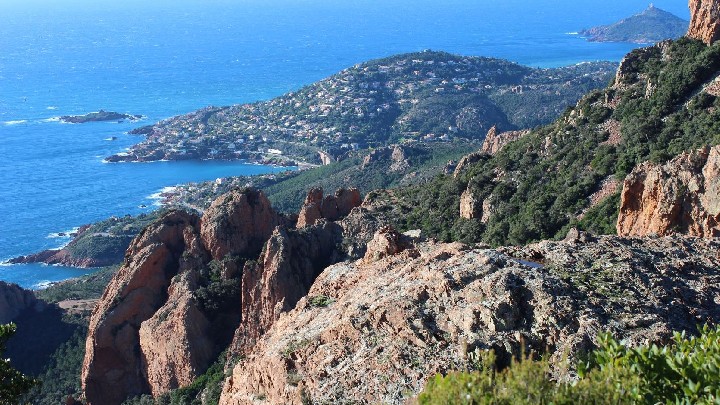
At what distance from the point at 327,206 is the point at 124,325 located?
11.2m

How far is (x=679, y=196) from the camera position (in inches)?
811

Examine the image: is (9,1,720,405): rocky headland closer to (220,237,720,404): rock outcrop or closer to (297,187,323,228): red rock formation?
(220,237,720,404): rock outcrop

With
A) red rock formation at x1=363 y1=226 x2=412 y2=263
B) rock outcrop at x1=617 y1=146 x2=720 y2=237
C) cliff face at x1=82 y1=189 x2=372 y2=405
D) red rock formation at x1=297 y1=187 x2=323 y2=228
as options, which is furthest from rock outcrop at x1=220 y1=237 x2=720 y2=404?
Answer: red rock formation at x1=297 y1=187 x2=323 y2=228

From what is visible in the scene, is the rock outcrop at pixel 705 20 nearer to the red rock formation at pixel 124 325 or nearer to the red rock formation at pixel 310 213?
the red rock formation at pixel 310 213

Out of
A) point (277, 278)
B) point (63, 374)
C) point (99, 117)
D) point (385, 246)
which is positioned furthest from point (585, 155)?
point (99, 117)

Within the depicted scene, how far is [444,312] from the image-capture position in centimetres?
1378

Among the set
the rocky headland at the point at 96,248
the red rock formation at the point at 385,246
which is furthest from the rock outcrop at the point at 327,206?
the rocky headland at the point at 96,248

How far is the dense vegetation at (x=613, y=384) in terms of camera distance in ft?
30.6

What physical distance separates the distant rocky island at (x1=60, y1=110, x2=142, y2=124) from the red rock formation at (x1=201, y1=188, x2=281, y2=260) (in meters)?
123

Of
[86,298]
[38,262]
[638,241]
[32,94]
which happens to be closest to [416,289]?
[638,241]

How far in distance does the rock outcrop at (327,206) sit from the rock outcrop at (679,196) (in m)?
16.8

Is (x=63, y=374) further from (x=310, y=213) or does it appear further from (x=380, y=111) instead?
(x=380, y=111)

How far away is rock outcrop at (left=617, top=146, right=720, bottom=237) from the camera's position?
2012 centimetres

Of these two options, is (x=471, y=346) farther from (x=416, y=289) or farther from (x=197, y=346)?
(x=197, y=346)
